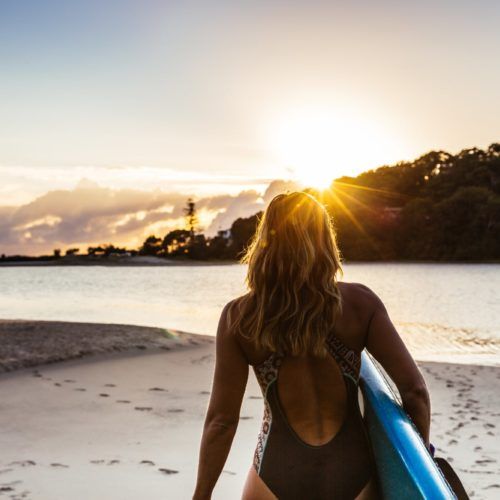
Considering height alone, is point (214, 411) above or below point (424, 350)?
above

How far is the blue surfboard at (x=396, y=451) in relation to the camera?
1855 millimetres

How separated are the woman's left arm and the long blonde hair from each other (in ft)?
0.34

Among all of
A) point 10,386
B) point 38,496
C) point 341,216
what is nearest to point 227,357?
point 38,496

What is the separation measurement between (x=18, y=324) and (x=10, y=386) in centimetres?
578

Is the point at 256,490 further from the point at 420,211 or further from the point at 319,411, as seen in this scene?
the point at 420,211

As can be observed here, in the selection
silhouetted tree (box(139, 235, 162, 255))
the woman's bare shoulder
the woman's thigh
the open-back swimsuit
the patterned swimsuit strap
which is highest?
the woman's bare shoulder

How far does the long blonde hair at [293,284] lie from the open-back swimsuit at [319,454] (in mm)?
80

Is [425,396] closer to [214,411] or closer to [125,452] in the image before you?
[214,411]

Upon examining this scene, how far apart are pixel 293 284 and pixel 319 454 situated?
1.79 feet

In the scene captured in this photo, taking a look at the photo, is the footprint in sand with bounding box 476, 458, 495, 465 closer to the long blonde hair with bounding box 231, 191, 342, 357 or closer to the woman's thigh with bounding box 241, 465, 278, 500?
the woman's thigh with bounding box 241, 465, 278, 500

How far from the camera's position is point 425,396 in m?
2.01

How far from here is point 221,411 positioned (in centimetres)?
201

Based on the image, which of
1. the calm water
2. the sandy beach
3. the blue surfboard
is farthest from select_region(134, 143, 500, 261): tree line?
the blue surfboard

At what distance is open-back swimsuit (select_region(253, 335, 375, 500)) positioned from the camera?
1.95 meters
